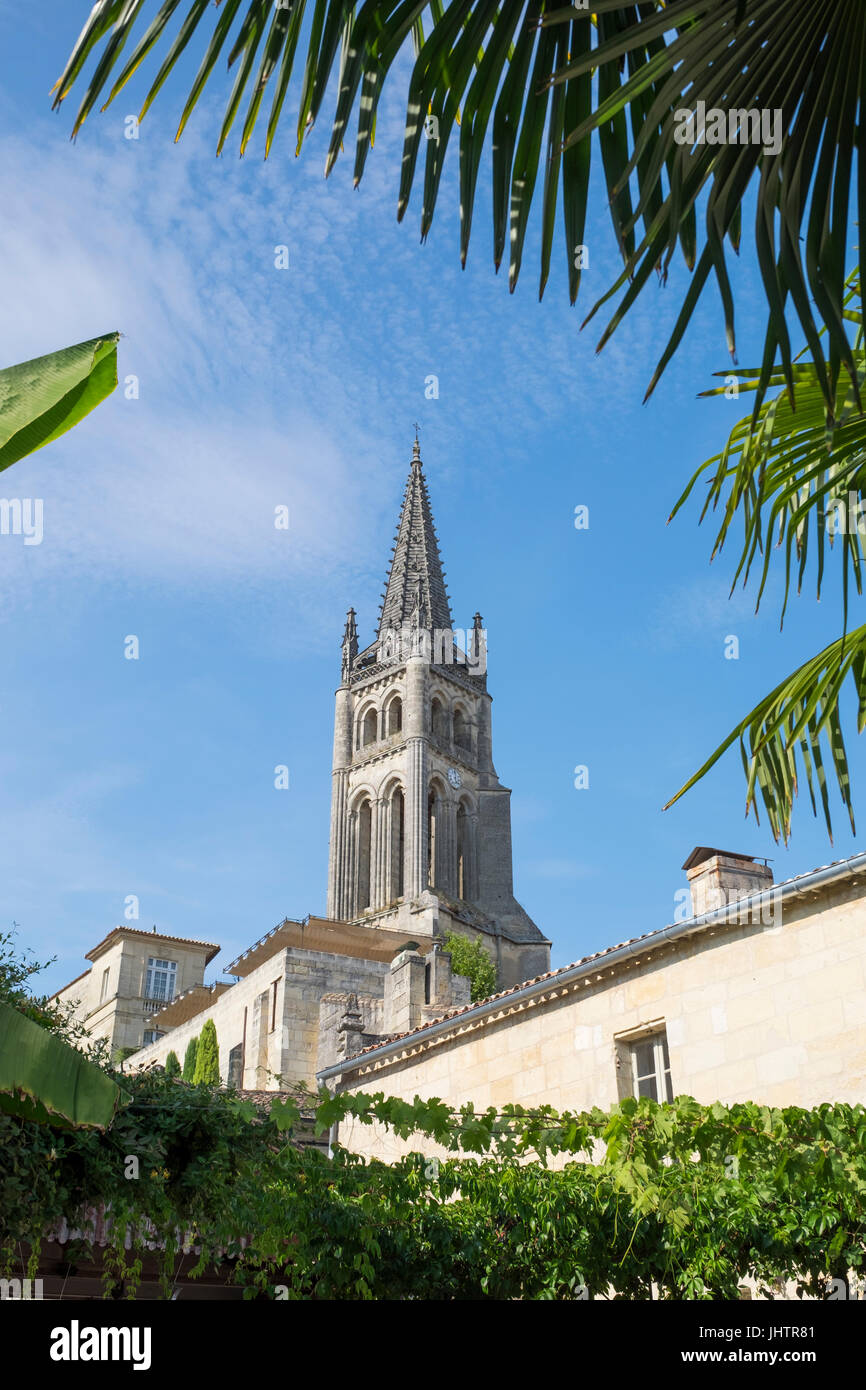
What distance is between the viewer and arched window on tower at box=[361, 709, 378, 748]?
6850 cm

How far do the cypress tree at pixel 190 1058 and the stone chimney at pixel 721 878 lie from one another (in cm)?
2740

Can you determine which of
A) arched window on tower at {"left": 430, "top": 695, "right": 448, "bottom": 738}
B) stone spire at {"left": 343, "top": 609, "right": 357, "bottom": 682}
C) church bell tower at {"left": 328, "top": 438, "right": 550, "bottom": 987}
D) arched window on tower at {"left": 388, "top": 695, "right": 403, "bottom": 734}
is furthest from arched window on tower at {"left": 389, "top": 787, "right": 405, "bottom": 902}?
stone spire at {"left": 343, "top": 609, "right": 357, "bottom": 682}

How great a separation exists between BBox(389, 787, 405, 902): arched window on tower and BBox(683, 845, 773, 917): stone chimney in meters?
45.6

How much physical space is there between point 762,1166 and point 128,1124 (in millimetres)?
4112

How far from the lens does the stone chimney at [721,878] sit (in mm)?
15141

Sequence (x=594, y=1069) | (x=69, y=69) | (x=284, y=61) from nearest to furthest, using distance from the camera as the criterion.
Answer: (x=69, y=69)
(x=284, y=61)
(x=594, y=1069)

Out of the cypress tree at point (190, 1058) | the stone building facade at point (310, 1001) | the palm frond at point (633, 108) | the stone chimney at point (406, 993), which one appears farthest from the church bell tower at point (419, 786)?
the palm frond at point (633, 108)

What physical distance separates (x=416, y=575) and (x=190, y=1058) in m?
40.1

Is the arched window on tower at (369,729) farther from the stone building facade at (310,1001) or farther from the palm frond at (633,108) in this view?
the palm frond at (633,108)

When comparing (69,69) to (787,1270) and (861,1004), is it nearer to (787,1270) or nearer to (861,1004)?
(787,1270)

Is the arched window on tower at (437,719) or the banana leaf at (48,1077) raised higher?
Answer: the arched window on tower at (437,719)

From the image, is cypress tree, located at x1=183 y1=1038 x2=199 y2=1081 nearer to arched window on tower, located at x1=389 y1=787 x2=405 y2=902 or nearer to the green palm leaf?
arched window on tower, located at x1=389 y1=787 x2=405 y2=902
